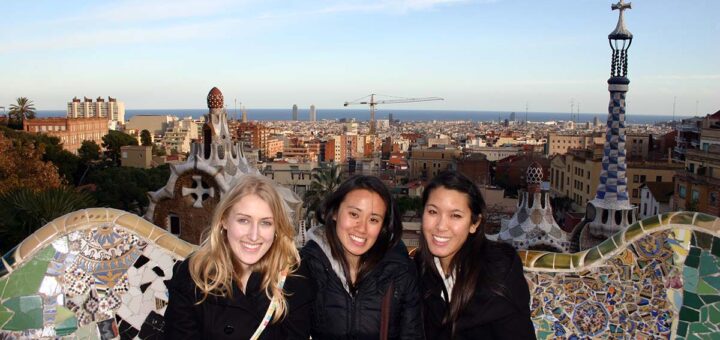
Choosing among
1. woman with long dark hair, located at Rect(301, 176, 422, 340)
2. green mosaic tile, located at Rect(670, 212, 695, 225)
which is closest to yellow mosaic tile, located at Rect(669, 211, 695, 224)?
green mosaic tile, located at Rect(670, 212, 695, 225)

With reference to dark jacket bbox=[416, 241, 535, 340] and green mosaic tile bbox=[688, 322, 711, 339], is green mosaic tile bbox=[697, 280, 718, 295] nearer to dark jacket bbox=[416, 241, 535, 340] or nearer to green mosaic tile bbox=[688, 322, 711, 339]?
green mosaic tile bbox=[688, 322, 711, 339]

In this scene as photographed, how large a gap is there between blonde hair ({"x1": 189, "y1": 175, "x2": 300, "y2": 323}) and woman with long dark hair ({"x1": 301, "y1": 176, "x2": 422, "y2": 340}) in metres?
0.14

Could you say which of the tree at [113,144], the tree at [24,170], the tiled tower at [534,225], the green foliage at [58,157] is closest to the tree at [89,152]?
the green foliage at [58,157]

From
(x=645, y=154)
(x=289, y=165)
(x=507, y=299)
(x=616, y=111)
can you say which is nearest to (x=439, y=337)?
(x=507, y=299)

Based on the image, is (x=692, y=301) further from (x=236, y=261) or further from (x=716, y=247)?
(x=236, y=261)

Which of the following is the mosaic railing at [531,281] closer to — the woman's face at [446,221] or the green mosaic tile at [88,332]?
the green mosaic tile at [88,332]

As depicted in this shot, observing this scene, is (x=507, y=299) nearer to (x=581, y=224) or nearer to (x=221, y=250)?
(x=221, y=250)

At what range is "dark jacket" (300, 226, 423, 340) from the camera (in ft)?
9.15

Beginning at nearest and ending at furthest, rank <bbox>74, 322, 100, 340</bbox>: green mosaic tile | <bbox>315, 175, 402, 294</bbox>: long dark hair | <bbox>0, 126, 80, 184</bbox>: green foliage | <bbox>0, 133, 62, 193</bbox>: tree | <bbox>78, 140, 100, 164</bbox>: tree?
<bbox>315, 175, 402, 294</bbox>: long dark hair < <bbox>74, 322, 100, 340</bbox>: green mosaic tile < <bbox>0, 133, 62, 193</bbox>: tree < <bbox>0, 126, 80, 184</bbox>: green foliage < <bbox>78, 140, 100, 164</bbox>: tree

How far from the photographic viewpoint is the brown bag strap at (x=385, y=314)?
2738 millimetres

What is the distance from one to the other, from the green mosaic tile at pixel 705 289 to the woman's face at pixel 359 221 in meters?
2.10

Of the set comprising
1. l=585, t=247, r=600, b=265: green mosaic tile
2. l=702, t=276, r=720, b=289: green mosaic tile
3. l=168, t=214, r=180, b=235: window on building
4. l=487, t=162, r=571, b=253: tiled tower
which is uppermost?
l=585, t=247, r=600, b=265: green mosaic tile

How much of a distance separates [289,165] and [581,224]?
113 ft

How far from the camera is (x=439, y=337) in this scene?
293cm
